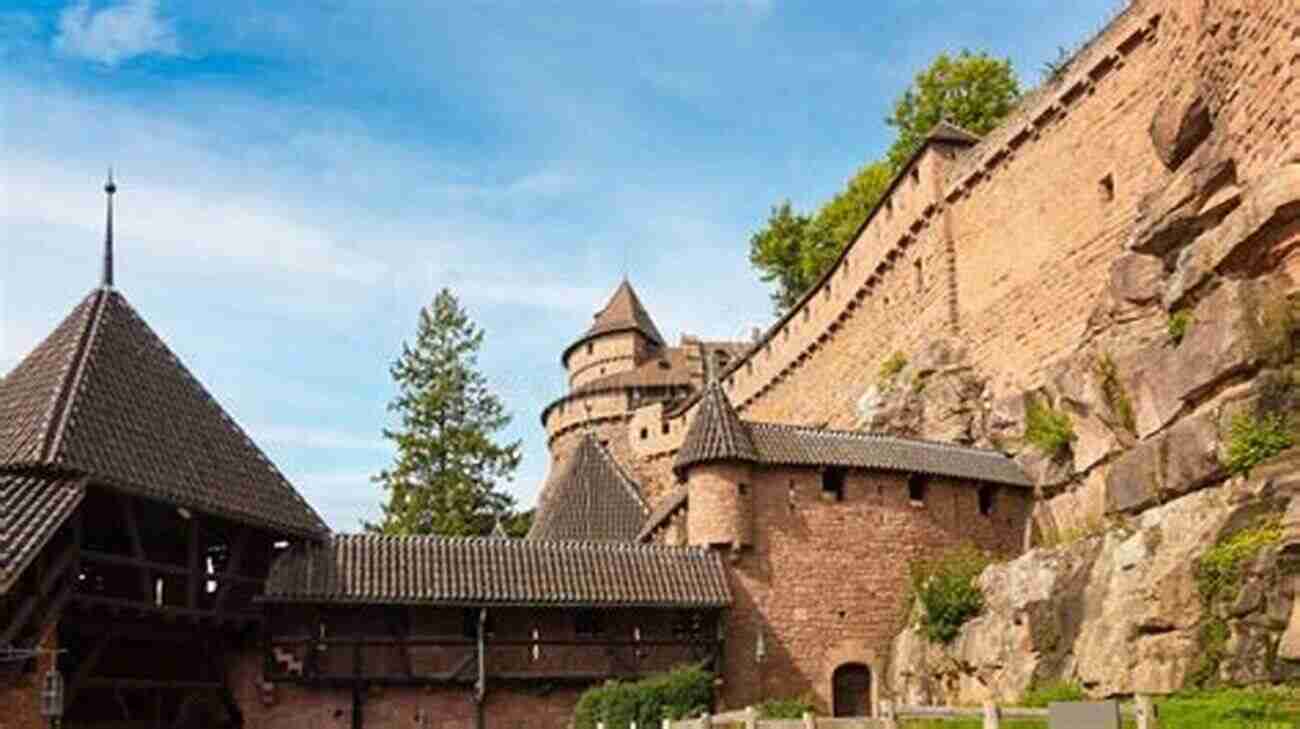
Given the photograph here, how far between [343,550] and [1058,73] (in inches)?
647

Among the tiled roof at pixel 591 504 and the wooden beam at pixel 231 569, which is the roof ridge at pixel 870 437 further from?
the wooden beam at pixel 231 569

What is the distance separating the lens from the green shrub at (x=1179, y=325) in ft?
63.4

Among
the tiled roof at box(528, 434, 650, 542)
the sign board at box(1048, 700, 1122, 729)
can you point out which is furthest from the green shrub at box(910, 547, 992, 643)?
the sign board at box(1048, 700, 1122, 729)

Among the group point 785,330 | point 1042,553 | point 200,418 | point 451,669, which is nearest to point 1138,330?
point 1042,553

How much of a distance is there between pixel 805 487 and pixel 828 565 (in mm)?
1438

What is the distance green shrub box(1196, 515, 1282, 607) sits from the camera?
52.0 ft

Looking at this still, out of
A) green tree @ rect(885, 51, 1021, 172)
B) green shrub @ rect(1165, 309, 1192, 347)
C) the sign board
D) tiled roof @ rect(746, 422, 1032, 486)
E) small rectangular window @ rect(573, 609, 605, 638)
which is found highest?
green tree @ rect(885, 51, 1021, 172)

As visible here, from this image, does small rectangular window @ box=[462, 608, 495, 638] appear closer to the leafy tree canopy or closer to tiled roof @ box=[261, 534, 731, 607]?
tiled roof @ box=[261, 534, 731, 607]

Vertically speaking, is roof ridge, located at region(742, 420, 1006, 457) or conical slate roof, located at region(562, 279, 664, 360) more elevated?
conical slate roof, located at region(562, 279, 664, 360)

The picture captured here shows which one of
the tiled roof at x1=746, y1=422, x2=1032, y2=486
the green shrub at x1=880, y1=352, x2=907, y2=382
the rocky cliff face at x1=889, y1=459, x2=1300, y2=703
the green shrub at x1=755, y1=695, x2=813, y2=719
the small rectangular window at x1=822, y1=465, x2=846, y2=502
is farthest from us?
the green shrub at x1=880, y1=352, x2=907, y2=382

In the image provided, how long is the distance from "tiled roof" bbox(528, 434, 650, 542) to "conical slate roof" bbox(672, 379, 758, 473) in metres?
7.01

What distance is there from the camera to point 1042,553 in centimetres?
2183

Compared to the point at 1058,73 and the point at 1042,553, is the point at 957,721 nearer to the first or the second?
the point at 1042,553

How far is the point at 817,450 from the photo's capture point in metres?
25.7
